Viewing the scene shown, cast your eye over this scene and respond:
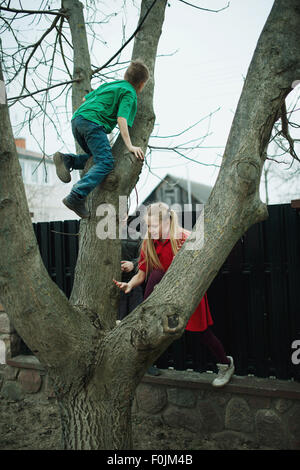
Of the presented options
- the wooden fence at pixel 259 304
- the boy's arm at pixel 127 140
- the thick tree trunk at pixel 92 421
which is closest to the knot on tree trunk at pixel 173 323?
the thick tree trunk at pixel 92 421

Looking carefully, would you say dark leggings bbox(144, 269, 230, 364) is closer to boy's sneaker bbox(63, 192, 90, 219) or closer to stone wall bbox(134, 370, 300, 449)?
stone wall bbox(134, 370, 300, 449)

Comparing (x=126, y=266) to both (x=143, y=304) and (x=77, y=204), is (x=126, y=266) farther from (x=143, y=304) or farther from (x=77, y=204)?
(x=143, y=304)

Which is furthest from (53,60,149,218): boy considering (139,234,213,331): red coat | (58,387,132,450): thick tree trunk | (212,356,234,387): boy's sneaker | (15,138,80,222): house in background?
(15,138,80,222): house in background

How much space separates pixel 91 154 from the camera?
3.13m

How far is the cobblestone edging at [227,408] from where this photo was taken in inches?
126

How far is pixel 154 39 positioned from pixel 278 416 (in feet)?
10.7

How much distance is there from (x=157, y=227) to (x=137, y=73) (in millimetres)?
1268

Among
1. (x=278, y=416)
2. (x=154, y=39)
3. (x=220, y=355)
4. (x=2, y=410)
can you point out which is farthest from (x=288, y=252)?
(x=2, y=410)

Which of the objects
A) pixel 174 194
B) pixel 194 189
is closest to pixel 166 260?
pixel 174 194

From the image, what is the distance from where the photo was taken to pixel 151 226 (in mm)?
3480

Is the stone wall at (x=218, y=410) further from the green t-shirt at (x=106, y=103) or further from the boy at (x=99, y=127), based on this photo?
the green t-shirt at (x=106, y=103)

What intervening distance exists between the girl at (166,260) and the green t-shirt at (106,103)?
2.70 feet

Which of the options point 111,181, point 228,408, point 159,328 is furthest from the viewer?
point 228,408
